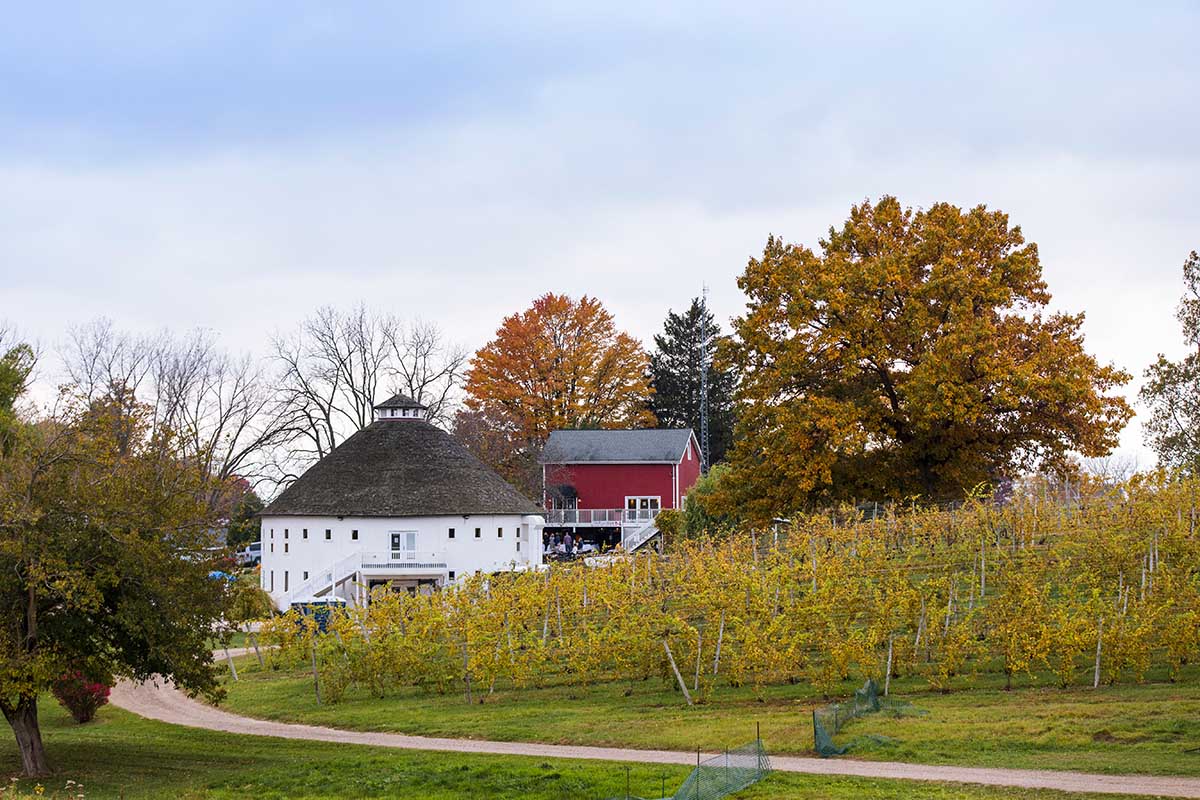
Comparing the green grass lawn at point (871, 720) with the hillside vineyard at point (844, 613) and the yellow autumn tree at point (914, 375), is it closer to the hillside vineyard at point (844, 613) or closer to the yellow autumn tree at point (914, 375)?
the hillside vineyard at point (844, 613)

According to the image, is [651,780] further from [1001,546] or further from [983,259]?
[983,259]

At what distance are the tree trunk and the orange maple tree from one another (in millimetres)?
49960

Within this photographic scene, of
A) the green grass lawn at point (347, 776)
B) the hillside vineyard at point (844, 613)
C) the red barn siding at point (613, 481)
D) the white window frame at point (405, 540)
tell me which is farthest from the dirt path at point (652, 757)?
the red barn siding at point (613, 481)

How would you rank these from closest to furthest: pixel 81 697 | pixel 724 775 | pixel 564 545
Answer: pixel 724 775 → pixel 81 697 → pixel 564 545

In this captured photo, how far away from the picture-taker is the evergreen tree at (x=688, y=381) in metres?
78.0

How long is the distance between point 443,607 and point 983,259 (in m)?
18.1

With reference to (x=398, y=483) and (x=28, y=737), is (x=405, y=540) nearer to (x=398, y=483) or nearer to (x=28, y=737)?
(x=398, y=483)

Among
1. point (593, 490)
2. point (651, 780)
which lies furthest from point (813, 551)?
point (593, 490)

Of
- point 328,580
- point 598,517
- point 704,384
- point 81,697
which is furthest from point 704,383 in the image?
point 81,697

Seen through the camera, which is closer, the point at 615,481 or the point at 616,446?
the point at 615,481

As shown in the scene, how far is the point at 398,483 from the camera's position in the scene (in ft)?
152

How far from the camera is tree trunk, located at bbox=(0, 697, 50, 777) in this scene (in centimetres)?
1847

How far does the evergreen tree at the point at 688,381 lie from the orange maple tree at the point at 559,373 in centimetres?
311

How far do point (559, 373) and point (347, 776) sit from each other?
56340mm
